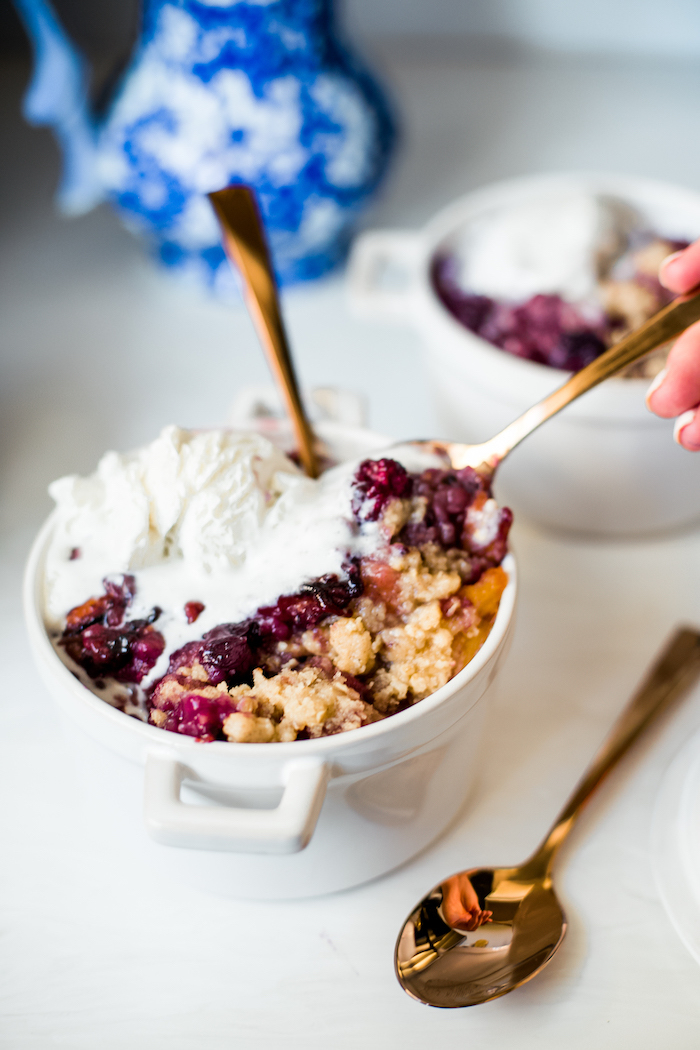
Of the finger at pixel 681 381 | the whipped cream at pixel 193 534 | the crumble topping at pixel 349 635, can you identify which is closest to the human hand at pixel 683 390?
the finger at pixel 681 381

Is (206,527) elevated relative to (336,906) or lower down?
elevated

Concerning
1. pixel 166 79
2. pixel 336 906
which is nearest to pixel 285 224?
pixel 166 79

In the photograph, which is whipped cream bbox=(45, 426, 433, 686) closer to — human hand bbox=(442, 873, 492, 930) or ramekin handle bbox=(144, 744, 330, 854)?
ramekin handle bbox=(144, 744, 330, 854)

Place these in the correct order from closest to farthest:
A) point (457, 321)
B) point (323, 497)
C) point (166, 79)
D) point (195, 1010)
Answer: point (195, 1010), point (323, 497), point (457, 321), point (166, 79)

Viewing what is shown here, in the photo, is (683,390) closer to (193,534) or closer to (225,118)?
(193,534)

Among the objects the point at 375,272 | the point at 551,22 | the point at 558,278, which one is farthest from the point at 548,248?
the point at 551,22

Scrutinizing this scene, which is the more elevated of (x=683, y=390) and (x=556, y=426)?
(x=683, y=390)

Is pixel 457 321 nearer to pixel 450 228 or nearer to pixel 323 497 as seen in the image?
pixel 450 228
